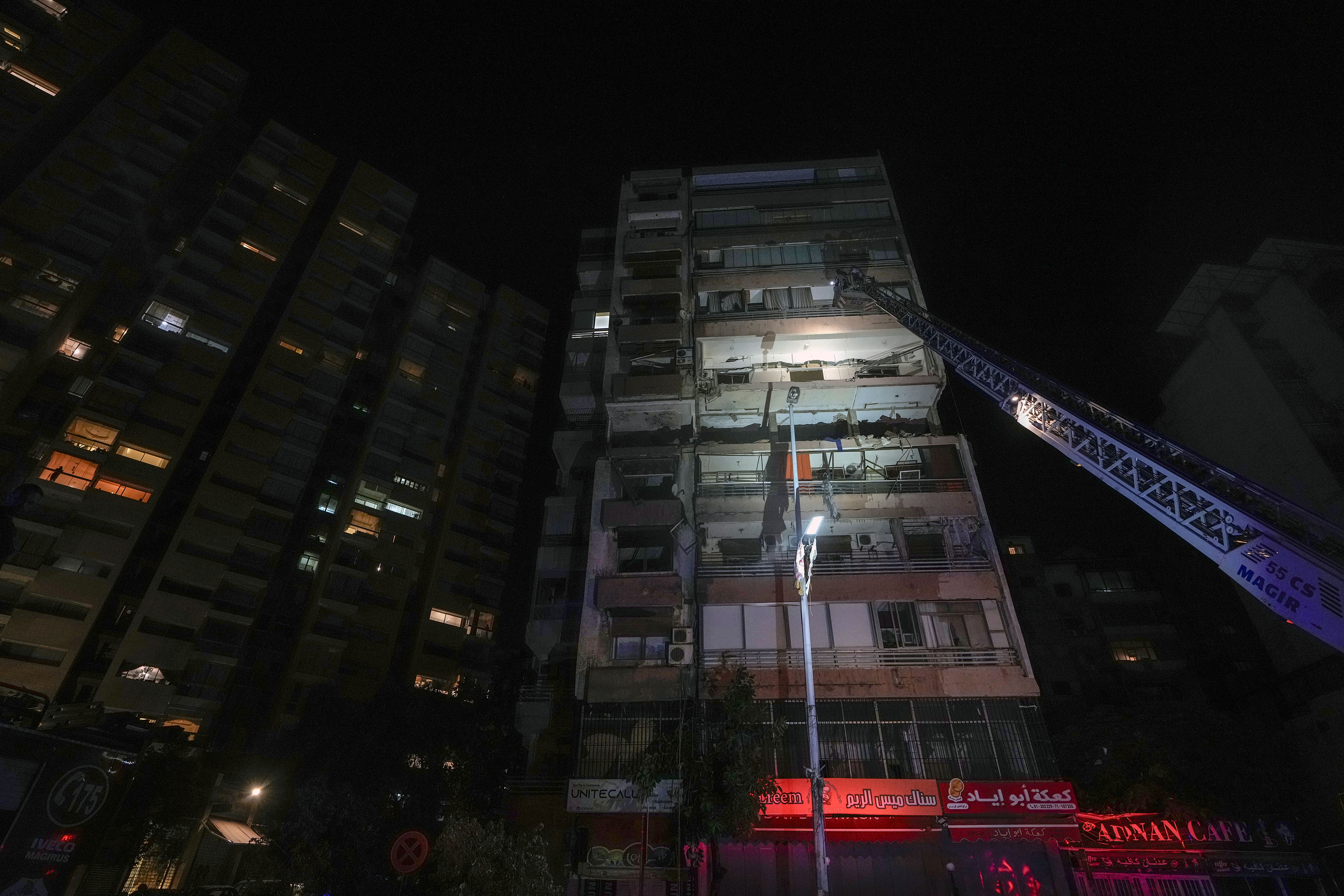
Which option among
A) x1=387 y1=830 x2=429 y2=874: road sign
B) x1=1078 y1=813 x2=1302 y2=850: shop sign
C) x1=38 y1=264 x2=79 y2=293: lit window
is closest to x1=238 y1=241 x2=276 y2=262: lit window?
x1=38 y1=264 x2=79 y2=293: lit window

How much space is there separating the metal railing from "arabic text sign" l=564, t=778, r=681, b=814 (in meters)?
13.5

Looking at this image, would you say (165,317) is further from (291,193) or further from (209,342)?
(291,193)

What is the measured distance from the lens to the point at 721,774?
19.8 m

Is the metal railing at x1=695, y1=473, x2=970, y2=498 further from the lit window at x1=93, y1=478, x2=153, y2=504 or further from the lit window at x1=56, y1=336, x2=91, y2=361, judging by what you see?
the lit window at x1=56, y1=336, x2=91, y2=361

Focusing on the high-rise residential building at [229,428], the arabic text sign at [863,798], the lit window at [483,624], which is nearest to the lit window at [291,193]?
the high-rise residential building at [229,428]

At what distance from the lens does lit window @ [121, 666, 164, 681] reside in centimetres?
3834

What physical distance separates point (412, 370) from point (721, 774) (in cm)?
5360

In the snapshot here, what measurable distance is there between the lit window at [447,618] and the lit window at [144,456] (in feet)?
73.0

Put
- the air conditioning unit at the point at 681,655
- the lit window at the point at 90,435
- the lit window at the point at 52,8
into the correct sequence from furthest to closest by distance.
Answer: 1. the lit window at the point at 52,8
2. the lit window at the point at 90,435
3. the air conditioning unit at the point at 681,655

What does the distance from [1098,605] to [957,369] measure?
111 ft

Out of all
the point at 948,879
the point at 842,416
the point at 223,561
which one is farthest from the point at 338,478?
the point at 948,879

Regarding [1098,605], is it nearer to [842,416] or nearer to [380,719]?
[842,416]

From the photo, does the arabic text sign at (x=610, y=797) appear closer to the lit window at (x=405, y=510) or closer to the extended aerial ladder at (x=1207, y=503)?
the extended aerial ladder at (x=1207, y=503)

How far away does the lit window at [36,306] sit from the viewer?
133 feet
